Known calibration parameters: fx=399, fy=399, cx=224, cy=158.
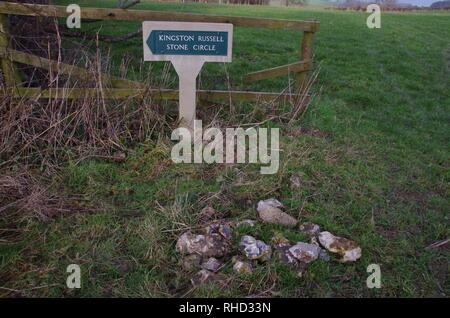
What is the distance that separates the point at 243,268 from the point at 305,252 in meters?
0.55

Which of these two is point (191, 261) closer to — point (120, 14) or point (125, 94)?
point (125, 94)

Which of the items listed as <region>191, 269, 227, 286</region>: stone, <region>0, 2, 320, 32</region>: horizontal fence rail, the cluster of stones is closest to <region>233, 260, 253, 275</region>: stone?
the cluster of stones

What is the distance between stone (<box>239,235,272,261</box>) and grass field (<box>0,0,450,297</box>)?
0.11 m

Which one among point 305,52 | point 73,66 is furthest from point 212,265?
point 305,52

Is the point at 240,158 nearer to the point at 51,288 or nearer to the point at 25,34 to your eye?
the point at 51,288

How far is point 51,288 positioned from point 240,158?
100 inches

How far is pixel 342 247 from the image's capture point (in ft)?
11.3

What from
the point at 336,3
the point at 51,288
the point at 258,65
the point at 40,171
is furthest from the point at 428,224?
the point at 336,3

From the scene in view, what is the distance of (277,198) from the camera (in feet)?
13.8

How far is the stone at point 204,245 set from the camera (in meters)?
3.37

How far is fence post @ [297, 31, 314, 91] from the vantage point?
5879 millimetres

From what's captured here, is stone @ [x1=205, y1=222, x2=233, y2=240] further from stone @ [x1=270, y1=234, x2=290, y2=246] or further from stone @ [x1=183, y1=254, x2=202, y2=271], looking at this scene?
stone @ [x1=270, y1=234, x2=290, y2=246]

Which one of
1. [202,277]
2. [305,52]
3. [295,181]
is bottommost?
[202,277]

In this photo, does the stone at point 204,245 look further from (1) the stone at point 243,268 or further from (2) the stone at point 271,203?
(2) the stone at point 271,203
